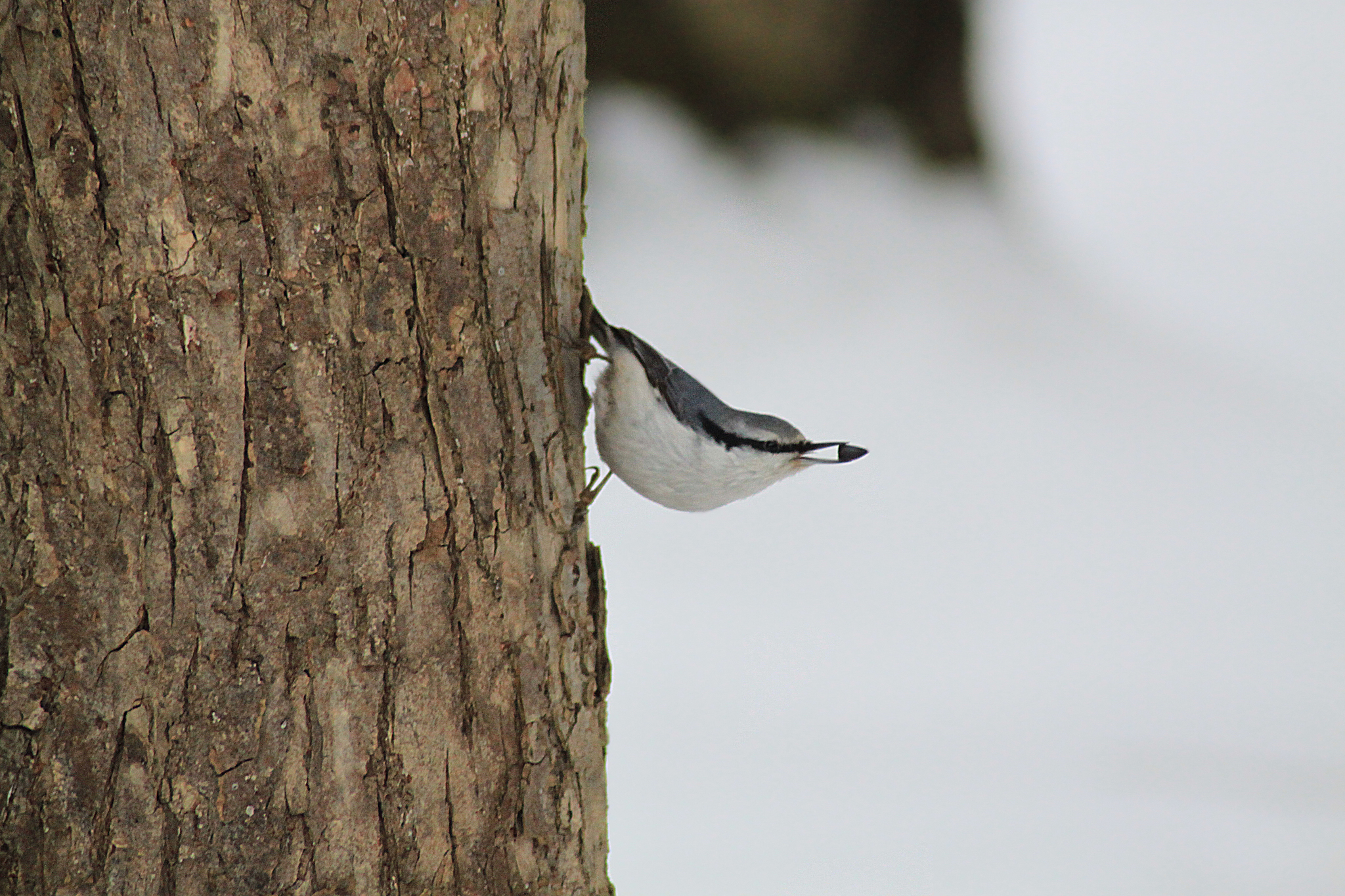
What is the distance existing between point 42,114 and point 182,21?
0.66ft

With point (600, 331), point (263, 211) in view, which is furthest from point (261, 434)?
point (600, 331)

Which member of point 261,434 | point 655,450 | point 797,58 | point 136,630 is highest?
point 797,58

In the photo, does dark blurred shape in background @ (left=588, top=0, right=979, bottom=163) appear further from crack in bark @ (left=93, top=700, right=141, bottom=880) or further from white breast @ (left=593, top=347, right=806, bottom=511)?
crack in bark @ (left=93, top=700, right=141, bottom=880)

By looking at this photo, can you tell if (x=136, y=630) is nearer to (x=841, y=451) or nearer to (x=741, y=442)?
(x=741, y=442)

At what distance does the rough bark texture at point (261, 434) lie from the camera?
4.43 feet

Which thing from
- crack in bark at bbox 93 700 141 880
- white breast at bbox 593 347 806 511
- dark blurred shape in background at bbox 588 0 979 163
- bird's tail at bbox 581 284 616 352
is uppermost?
dark blurred shape in background at bbox 588 0 979 163

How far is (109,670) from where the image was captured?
1.42 meters

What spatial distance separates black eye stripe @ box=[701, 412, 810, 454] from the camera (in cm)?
191

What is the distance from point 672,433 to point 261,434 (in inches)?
27.1

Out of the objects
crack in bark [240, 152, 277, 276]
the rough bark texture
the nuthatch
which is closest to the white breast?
the nuthatch

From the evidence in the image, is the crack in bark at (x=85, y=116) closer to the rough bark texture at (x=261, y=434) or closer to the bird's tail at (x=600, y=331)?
the rough bark texture at (x=261, y=434)

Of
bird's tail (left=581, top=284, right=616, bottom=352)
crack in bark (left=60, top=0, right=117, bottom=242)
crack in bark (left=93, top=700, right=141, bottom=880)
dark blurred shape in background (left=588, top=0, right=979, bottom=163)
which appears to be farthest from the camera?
dark blurred shape in background (left=588, top=0, right=979, bottom=163)

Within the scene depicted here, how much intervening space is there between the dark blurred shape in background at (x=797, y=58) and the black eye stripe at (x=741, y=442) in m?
3.50

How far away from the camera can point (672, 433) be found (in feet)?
6.13
